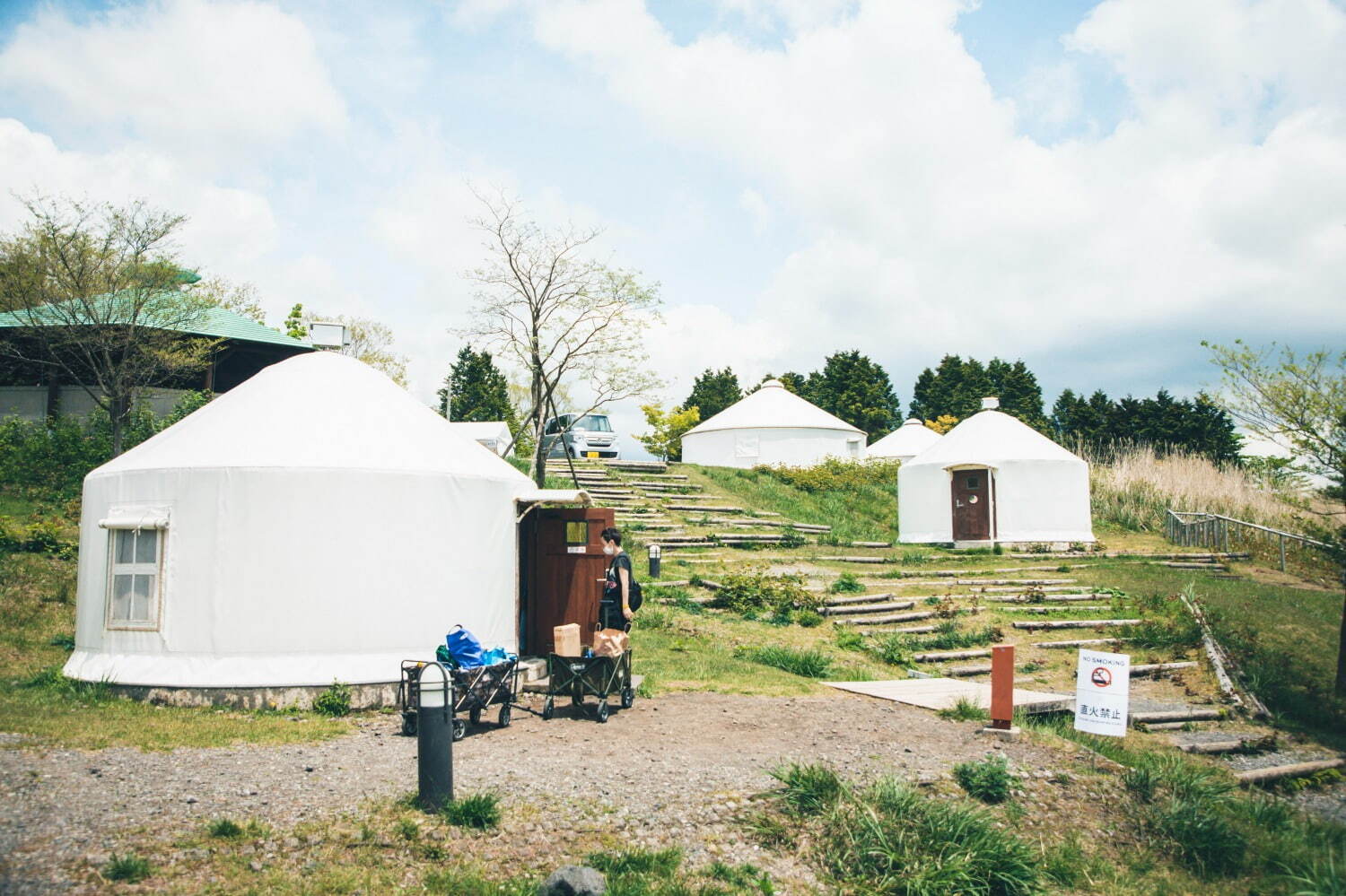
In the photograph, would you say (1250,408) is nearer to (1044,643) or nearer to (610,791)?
(1044,643)

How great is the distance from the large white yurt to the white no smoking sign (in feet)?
18.6

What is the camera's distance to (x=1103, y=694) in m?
7.83

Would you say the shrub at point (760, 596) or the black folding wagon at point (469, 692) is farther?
the shrub at point (760, 596)

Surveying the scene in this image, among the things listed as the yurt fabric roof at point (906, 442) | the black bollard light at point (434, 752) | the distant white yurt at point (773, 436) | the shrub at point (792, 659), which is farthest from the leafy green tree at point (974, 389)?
the black bollard light at point (434, 752)

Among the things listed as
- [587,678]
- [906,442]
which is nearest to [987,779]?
[587,678]

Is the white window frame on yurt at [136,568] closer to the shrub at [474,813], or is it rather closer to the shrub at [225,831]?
the shrub at [225,831]

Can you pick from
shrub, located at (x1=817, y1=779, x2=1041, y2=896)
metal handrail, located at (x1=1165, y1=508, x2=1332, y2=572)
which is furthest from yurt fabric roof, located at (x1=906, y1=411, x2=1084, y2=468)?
shrub, located at (x1=817, y1=779, x2=1041, y2=896)

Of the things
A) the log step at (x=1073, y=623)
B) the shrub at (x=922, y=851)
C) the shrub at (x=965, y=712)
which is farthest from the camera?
the log step at (x=1073, y=623)

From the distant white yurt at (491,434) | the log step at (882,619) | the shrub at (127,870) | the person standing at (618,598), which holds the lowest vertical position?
the shrub at (127,870)

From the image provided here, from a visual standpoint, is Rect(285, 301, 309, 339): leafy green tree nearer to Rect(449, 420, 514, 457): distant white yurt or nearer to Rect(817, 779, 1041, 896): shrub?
Rect(449, 420, 514, 457): distant white yurt

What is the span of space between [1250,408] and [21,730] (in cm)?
1345

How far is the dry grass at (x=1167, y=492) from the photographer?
2445 cm

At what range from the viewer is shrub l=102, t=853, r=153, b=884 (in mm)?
4512

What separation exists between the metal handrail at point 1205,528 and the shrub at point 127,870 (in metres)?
22.5
